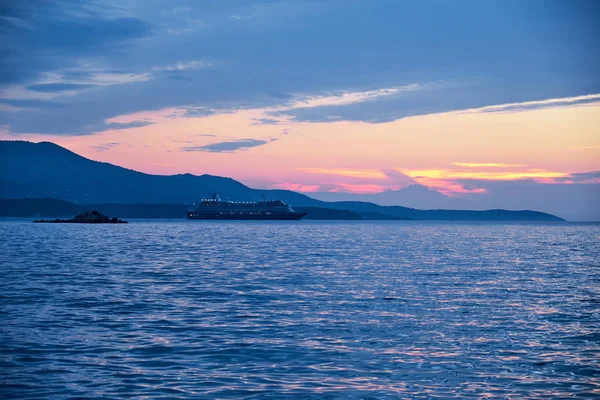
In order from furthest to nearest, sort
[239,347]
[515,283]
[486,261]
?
[486,261] → [515,283] → [239,347]

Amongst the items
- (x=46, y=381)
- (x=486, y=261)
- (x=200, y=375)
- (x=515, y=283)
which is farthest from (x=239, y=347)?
(x=486, y=261)

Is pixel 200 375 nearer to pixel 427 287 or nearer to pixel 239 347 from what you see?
pixel 239 347

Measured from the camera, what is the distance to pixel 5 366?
15.6 m

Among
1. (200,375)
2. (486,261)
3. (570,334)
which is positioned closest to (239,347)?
(200,375)

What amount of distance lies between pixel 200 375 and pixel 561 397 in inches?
334

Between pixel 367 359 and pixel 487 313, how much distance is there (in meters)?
10.4

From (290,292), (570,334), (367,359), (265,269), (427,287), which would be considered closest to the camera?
(367,359)

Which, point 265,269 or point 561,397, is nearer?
point 561,397

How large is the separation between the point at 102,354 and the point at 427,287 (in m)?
21.9

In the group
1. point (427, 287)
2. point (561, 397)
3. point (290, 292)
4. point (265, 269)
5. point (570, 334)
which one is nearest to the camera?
point (561, 397)

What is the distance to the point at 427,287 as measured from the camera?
34469 millimetres

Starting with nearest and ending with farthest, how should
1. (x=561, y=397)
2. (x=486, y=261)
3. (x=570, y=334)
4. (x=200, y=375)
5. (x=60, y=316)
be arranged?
(x=561, y=397) → (x=200, y=375) → (x=570, y=334) → (x=60, y=316) → (x=486, y=261)

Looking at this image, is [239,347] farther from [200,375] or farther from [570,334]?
[570,334]

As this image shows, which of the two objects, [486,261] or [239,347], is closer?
[239,347]
